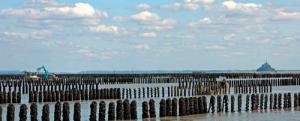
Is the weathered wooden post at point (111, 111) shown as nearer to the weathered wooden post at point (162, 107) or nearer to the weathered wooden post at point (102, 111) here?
the weathered wooden post at point (102, 111)

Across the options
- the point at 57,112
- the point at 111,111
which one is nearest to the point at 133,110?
the point at 111,111

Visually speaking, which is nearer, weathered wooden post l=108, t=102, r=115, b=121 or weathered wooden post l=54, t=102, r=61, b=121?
weathered wooden post l=54, t=102, r=61, b=121

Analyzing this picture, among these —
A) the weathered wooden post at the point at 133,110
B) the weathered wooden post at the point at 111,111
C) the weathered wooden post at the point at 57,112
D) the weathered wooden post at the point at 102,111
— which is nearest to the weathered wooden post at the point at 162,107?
the weathered wooden post at the point at 133,110

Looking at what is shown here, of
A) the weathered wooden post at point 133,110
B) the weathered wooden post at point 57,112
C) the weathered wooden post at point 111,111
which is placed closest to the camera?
the weathered wooden post at point 57,112

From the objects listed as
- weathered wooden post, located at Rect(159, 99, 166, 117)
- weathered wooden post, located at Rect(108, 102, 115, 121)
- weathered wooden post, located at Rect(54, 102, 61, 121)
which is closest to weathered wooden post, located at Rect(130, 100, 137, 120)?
weathered wooden post, located at Rect(108, 102, 115, 121)

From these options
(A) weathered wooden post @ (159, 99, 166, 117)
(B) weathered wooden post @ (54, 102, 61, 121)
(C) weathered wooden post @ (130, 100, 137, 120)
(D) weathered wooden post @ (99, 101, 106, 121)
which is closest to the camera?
(B) weathered wooden post @ (54, 102, 61, 121)

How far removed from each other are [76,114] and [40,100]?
17391 mm

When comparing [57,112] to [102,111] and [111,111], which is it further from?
[111,111]

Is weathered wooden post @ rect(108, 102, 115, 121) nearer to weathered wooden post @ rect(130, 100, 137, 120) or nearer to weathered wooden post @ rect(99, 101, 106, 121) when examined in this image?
weathered wooden post @ rect(99, 101, 106, 121)

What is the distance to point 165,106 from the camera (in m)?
30.6

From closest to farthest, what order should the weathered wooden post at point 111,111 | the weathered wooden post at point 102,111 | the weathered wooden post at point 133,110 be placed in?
the weathered wooden post at point 102,111
the weathered wooden post at point 111,111
the weathered wooden post at point 133,110

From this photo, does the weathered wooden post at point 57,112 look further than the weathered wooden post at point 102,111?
No

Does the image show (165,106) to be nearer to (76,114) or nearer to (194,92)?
(76,114)

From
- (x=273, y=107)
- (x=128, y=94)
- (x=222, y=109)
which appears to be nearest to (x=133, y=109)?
(x=222, y=109)
